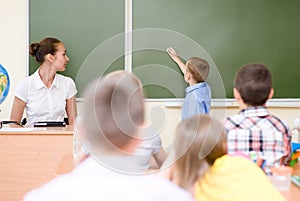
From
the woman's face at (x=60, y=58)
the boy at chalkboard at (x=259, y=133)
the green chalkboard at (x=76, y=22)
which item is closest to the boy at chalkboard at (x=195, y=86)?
the green chalkboard at (x=76, y=22)

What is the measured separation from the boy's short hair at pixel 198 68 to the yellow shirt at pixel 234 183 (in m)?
1.73

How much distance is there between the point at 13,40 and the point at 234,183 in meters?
2.61

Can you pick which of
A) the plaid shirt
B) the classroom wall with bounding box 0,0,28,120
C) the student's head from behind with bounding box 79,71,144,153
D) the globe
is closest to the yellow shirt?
the plaid shirt

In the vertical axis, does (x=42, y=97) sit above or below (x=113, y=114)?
below

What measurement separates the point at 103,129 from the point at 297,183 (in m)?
0.83

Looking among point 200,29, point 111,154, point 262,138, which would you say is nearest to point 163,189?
point 111,154

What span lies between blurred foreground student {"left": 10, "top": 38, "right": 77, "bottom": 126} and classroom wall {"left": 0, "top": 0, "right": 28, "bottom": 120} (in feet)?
0.88

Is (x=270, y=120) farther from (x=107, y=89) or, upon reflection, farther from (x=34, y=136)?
(x=34, y=136)

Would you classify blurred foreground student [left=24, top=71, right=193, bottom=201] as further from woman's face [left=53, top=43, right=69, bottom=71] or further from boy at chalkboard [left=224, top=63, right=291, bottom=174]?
woman's face [left=53, top=43, right=69, bottom=71]

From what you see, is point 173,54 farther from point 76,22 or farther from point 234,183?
point 234,183

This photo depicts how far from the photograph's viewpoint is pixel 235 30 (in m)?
3.04

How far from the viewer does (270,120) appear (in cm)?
139

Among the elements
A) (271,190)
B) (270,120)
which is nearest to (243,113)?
(270,120)

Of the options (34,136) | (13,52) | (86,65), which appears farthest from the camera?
(13,52)
